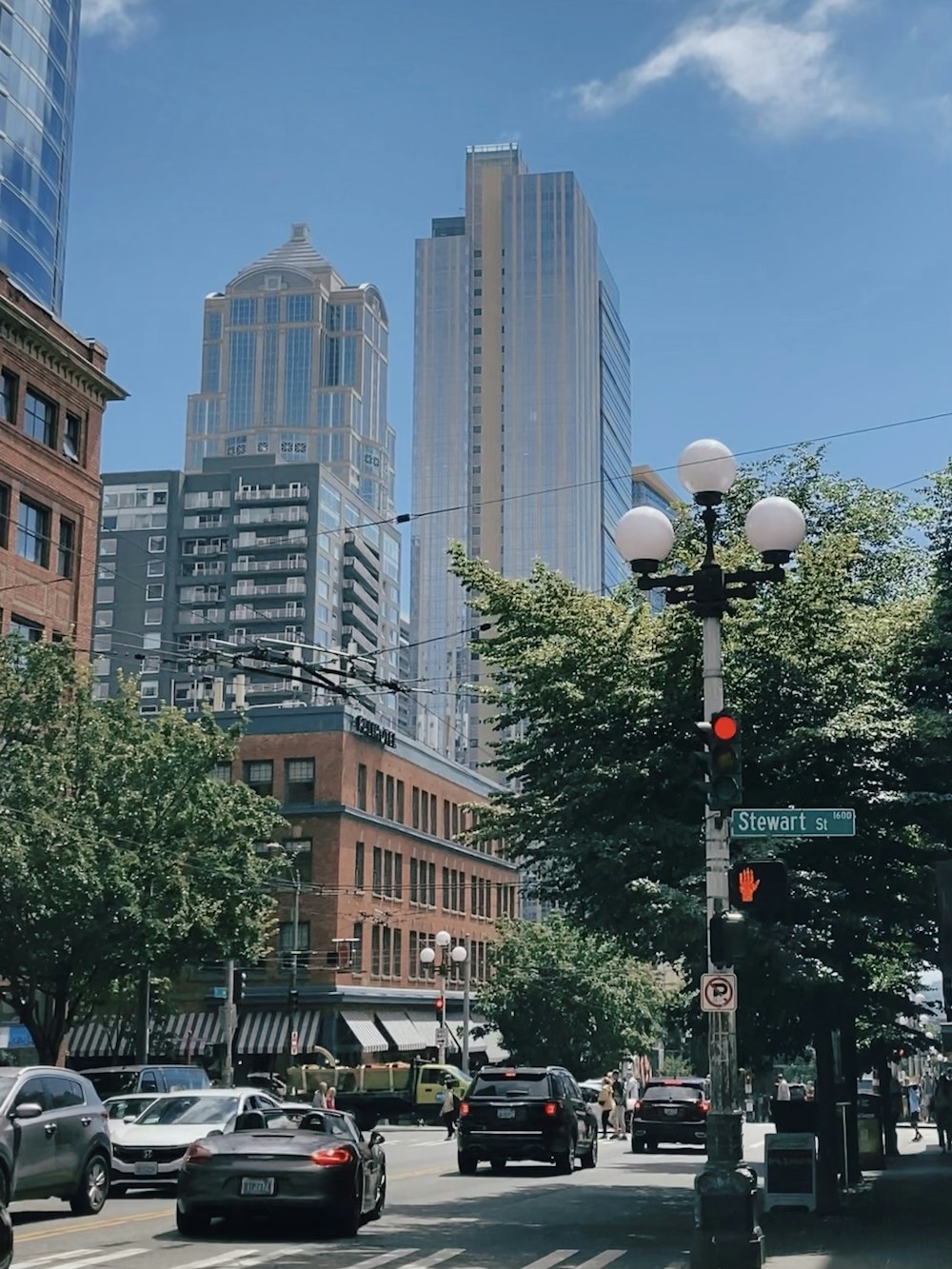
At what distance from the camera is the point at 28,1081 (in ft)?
56.3

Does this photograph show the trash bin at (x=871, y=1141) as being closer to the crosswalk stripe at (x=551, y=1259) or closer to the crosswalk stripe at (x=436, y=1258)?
the crosswalk stripe at (x=551, y=1259)

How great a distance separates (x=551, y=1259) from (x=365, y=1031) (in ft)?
172

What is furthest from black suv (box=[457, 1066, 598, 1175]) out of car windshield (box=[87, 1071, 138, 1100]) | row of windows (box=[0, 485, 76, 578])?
row of windows (box=[0, 485, 76, 578])

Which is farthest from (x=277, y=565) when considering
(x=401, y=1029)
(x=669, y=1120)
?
(x=669, y=1120)

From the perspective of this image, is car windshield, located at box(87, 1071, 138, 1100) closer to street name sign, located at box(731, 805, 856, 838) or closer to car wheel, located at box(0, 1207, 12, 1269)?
street name sign, located at box(731, 805, 856, 838)

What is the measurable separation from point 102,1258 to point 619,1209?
8.59 meters

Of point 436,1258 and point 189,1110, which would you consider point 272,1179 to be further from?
point 189,1110

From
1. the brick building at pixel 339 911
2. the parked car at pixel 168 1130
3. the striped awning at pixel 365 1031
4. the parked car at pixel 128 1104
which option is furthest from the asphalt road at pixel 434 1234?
the striped awning at pixel 365 1031

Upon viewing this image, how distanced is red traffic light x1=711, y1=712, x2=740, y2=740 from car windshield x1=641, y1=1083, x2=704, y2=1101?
25625 millimetres

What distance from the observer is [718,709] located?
1424cm

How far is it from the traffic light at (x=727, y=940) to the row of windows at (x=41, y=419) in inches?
1479

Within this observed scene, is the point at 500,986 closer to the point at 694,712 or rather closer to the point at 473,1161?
the point at 473,1161

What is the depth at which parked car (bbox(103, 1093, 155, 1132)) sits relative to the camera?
24.2 metres

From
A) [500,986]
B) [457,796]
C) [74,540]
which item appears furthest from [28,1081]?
[457,796]
